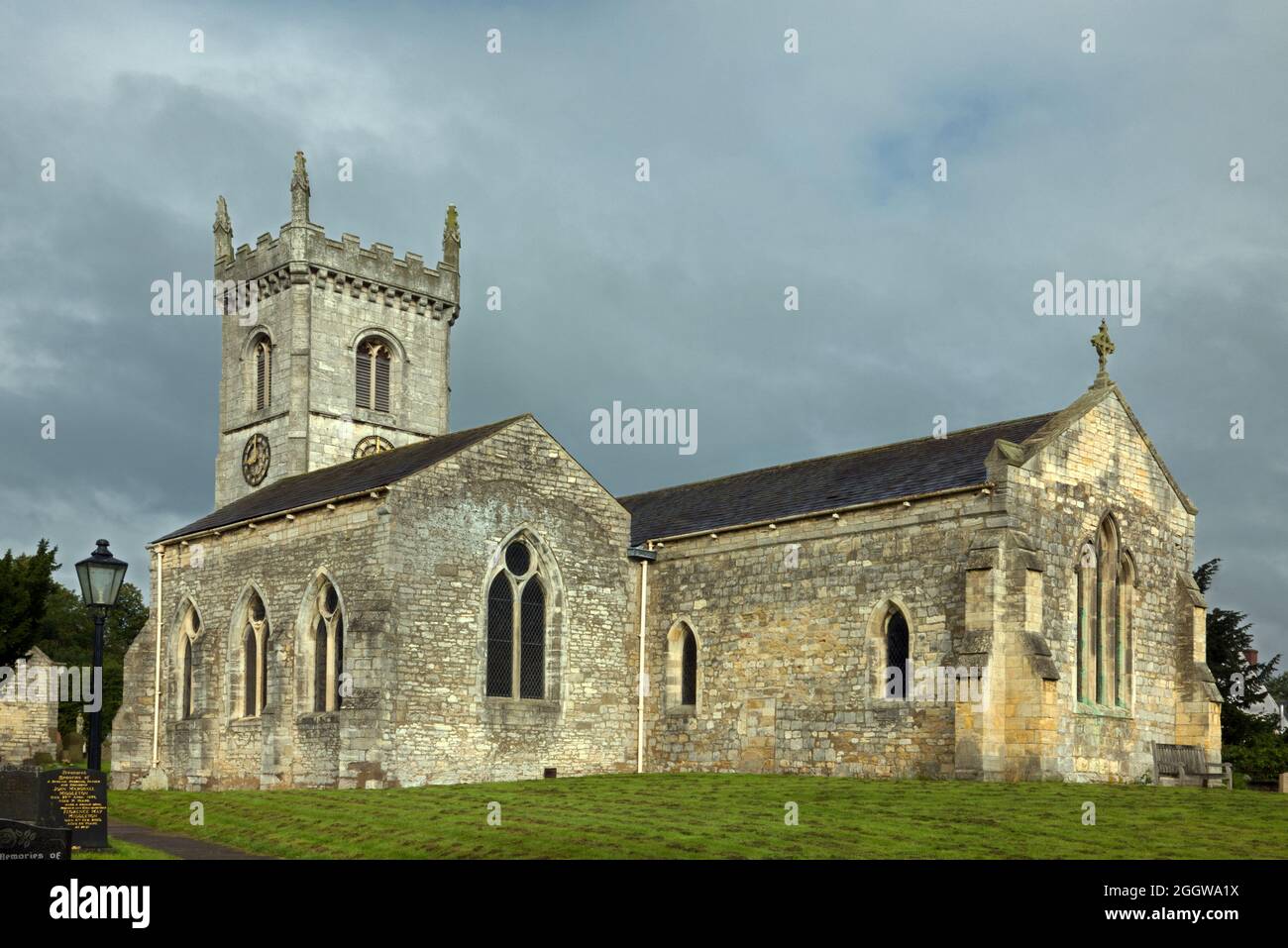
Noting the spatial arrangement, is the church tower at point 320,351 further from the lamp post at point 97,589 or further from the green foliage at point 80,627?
the green foliage at point 80,627

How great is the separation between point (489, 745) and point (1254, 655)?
95.7 feet

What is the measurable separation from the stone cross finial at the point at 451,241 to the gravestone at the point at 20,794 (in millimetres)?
32966

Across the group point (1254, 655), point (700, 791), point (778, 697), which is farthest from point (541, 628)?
point (1254, 655)

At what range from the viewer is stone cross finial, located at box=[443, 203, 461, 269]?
2073 inches

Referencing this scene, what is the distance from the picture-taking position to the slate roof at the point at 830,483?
3328cm

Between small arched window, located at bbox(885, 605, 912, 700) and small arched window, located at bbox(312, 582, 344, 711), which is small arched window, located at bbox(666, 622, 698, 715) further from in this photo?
small arched window, located at bbox(312, 582, 344, 711)

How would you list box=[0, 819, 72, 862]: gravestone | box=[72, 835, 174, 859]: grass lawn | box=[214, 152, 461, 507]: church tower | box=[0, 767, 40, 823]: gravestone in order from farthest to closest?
box=[214, 152, 461, 507]: church tower → box=[0, 767, 40, 823]: gravestone → box=[72, 835, 174, 859]: grass lawn → box=[0, 819, 72, 862]: gravestone

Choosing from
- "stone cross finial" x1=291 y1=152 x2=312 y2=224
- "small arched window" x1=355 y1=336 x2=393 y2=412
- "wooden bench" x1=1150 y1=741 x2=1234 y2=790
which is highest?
"stone cross finial" x1=291 y1=152 x2=312 y2=224

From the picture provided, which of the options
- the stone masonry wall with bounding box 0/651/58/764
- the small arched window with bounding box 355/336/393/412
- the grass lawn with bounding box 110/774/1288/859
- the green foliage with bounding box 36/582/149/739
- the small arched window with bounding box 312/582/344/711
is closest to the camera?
the grass lawn with bounding box 110/774/1288/859

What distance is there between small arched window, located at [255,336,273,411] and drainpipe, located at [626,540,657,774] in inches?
660

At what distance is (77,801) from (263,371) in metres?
30.6

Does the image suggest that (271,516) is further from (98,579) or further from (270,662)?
(98,579)

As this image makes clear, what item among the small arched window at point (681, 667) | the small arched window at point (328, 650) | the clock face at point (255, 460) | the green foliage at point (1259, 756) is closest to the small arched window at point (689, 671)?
the small arched window at point (681, 667)

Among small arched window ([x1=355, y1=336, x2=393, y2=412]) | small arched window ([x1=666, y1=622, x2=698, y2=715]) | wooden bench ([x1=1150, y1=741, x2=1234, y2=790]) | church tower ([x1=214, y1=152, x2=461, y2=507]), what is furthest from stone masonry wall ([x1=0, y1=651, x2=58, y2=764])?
wooden bench ([x1=1150, y1=741, x2=1234, y2=790])
